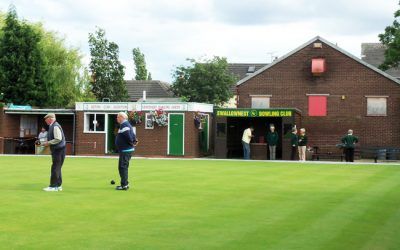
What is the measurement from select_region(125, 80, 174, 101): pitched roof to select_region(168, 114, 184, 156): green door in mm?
32210

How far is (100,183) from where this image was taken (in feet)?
55.0

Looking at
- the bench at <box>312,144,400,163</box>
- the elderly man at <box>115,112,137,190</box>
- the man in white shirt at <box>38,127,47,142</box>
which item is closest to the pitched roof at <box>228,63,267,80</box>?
the bench at <box>312,144,400,163</box>

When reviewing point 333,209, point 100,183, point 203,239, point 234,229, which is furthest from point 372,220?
point 100,183

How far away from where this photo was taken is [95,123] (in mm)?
36375

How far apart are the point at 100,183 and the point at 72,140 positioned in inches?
886

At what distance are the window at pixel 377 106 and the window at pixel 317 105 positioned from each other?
2475mm

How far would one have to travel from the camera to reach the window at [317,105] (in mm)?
38688

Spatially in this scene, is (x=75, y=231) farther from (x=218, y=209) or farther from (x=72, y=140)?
(x=72, y=140)

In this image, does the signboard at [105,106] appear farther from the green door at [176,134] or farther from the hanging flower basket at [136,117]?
the green door at [176,134]

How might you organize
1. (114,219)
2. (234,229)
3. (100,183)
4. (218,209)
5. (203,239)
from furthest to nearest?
(100,183) → (218,209) → (114,219) → (234,229) → (203,239)

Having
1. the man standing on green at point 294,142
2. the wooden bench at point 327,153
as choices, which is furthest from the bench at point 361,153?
the man standing on green at point 294,142

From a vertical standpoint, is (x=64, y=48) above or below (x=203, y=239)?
above

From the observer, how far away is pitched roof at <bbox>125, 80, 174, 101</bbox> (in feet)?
224

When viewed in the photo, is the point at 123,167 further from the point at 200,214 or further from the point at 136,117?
the point at 136,117
